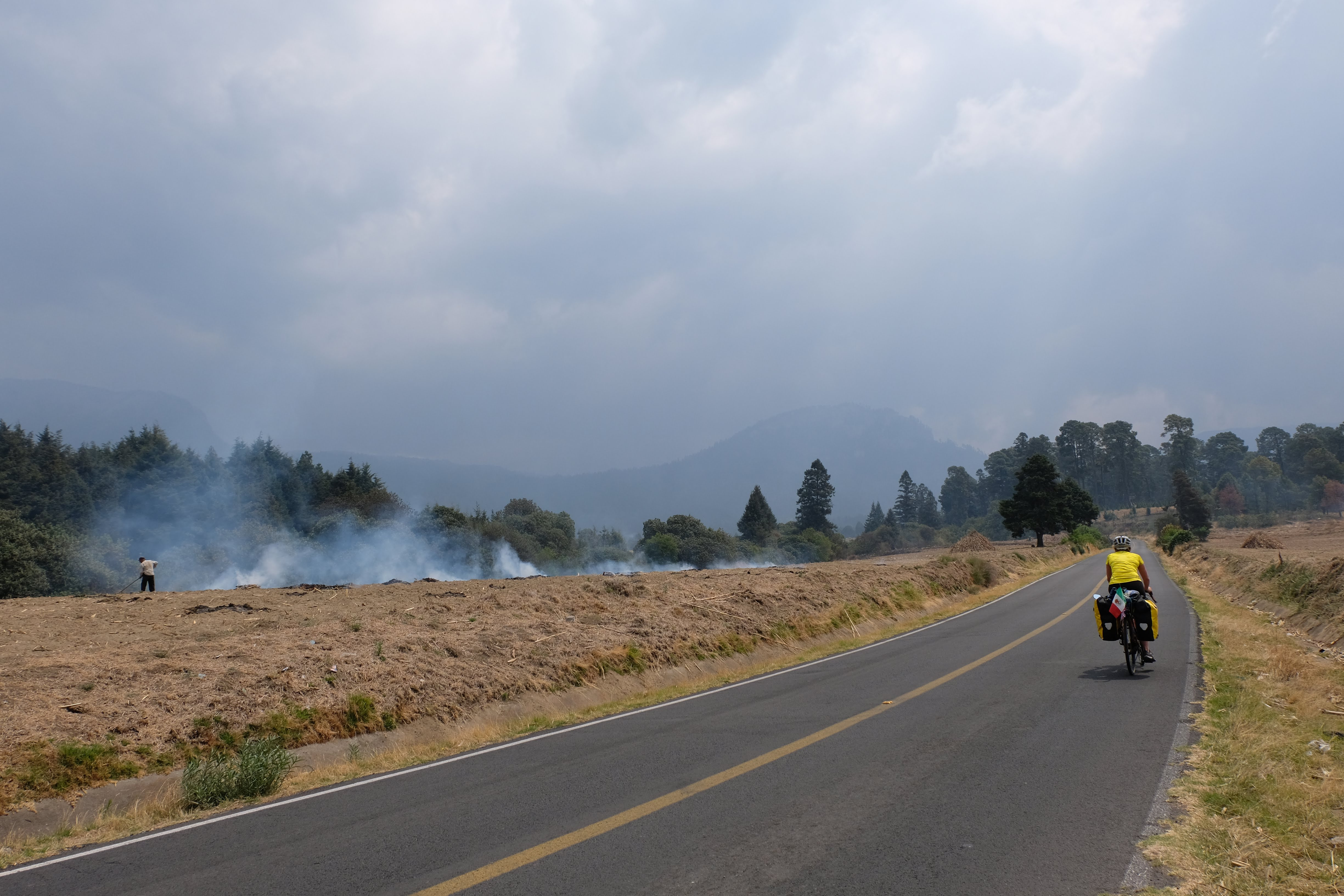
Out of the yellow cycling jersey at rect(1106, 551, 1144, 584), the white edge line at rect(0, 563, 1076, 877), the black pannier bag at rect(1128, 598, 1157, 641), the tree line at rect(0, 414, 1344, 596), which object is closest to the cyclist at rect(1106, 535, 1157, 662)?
the yellow cycling jersey at rect(1106, 551, 1144, 584)

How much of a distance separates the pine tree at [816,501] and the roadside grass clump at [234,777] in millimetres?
131040

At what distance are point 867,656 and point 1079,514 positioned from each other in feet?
336

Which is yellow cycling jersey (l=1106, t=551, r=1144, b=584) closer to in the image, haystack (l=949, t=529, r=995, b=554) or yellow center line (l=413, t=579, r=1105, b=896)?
yellow center line (l=413, t=579, r=1105, b=896)

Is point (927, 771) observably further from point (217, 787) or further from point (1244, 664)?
point (1244, 664)

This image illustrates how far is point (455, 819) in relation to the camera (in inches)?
237

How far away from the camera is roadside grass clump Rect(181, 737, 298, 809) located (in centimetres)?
724

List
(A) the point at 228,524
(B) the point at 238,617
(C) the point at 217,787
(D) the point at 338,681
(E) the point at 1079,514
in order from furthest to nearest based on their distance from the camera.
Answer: (E) the point at 1079,514 < (A) the point at 228,524 < (B) the point at 238,617 < (D) the point at 338,681 < (C) the point at 217,787

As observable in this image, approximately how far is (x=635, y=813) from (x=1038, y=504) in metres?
92.1

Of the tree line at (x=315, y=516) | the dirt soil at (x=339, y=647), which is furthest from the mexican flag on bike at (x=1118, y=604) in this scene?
the tree line at (x=315, y=516)

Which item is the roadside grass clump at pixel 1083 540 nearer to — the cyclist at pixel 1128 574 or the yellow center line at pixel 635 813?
the cyclist at pixel 1128 574

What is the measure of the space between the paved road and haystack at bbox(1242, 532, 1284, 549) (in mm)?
55812

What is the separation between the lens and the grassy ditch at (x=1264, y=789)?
14.6 ft

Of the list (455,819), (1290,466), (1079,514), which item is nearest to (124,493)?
(455,819)

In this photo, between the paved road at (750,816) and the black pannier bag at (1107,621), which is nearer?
the paved road at (750,816)
